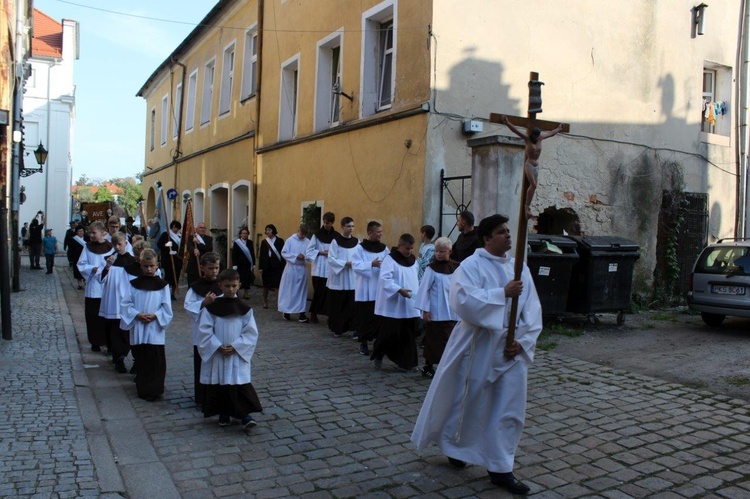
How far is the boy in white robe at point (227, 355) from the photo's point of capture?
18.5 feet

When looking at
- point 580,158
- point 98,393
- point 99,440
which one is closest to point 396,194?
point 580,158

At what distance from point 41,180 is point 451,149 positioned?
36414mm

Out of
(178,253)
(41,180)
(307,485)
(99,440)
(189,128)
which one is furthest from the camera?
(41,180)

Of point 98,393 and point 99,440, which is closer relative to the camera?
point 99,440

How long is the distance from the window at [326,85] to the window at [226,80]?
23.4 feet

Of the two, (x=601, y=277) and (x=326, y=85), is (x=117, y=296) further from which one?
(x=326, y=85)

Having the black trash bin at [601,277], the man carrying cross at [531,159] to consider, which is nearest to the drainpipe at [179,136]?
the black trash bin at [601,277]

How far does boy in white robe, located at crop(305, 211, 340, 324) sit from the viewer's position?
1171 cm

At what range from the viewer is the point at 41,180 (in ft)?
132

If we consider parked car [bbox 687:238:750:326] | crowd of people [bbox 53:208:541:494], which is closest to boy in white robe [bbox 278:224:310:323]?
crowd of people [bbox 53:208:541:494]

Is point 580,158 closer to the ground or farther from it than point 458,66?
closer to the ground

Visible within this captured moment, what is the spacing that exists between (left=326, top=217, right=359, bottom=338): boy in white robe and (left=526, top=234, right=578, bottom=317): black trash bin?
113 inches

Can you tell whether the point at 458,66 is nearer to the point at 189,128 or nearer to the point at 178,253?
the point at 178,253

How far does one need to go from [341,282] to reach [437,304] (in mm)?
3619
